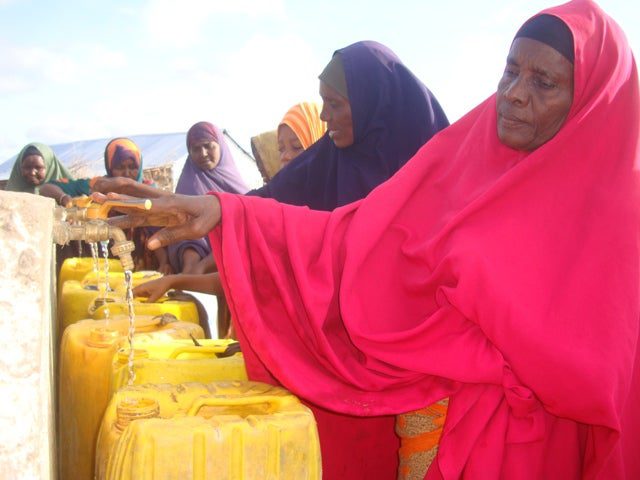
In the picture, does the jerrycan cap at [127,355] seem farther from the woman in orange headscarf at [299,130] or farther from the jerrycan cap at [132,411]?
the woman in orange headscarf at [299,130]

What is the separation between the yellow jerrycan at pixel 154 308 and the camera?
2.39 meters

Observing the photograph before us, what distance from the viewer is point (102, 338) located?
1844mm

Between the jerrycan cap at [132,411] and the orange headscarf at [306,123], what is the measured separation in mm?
2409

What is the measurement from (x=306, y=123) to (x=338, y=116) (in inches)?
42.0

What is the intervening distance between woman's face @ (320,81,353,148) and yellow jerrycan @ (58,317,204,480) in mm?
1032

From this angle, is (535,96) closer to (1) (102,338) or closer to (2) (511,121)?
(2) (511,121)

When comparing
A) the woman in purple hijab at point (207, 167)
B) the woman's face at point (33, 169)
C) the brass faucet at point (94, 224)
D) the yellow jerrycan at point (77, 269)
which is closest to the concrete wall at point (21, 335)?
the brass faucet at point (94, 224)

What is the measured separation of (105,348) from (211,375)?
393 mm

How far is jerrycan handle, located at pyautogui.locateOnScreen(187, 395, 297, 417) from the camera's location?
1246 mm

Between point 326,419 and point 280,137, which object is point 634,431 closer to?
point 326,419

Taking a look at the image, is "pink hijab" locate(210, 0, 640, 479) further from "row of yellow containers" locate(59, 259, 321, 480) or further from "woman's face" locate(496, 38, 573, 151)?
"row of yellow containers" locate(59, 259, 321, 480)

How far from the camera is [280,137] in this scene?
355cm

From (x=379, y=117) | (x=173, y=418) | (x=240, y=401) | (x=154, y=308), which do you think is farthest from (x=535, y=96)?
(x=154, y=308)

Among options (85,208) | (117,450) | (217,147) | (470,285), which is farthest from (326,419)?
(217,147)
